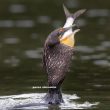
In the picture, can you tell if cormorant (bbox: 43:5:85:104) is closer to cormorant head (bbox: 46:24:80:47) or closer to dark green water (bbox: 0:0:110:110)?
cormorant head (bbox: 46:24:80:47)

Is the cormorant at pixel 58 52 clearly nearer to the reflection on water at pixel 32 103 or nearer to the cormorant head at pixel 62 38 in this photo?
the cormorant head at pixel 62 38

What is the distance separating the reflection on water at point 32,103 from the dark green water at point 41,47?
0.66 feet

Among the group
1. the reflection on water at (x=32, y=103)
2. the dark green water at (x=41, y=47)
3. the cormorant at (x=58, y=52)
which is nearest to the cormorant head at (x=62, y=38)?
the cormorant at (x=58, y=52)

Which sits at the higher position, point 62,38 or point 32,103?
point 62,38

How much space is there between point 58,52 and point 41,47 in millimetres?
6909

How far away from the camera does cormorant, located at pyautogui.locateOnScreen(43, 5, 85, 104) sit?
37.8 feet

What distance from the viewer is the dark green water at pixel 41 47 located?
13695 mm

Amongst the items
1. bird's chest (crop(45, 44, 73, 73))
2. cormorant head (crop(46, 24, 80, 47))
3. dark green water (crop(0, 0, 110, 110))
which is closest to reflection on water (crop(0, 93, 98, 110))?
dark green water (crop(0, 0, 110, 110))

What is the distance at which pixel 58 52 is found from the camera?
11.6 metres

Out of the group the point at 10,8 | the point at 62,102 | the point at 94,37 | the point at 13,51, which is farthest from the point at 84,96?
the point at 10,8

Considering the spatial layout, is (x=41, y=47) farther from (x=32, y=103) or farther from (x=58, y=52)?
(x=58, y=52)

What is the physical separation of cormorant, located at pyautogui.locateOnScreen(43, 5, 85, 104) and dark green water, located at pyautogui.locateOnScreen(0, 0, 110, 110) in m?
0.70

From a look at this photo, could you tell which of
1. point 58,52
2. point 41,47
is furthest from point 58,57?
point 41,47

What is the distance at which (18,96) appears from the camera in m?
12.7
